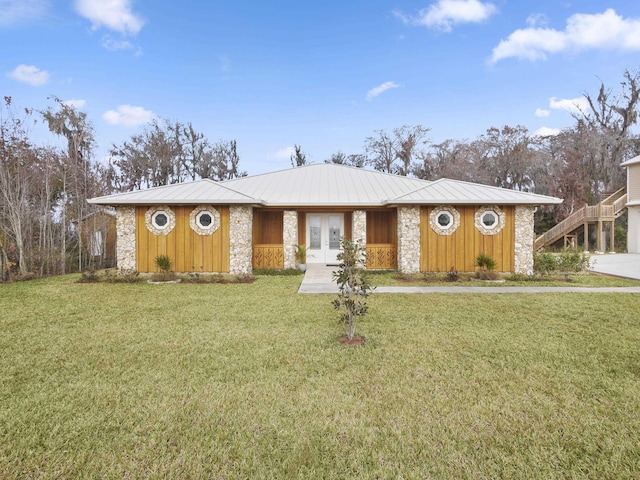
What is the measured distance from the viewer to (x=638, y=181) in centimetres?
1947

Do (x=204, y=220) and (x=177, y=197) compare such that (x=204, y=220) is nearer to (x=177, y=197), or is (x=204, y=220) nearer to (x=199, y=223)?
(x=199, y=223)

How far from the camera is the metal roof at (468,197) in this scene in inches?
434

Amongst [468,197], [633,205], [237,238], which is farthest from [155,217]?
[633,205]

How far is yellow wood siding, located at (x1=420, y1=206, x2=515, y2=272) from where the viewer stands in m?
11.5

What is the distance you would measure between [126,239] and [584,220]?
2430 cm

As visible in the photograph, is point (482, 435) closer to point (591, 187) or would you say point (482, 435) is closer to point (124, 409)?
point (124, 409)

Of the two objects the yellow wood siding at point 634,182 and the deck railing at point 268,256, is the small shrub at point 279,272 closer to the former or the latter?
the deck railing at point 268,256

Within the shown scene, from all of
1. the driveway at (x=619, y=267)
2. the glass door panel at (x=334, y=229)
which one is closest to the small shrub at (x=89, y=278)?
the glass door panel at (x=334, y=229)

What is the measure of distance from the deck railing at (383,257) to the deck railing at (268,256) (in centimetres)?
355

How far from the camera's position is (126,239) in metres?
11.6

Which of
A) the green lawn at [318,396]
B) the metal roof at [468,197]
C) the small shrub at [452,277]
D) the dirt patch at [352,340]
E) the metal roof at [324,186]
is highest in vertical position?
the metal roof at [324,186]

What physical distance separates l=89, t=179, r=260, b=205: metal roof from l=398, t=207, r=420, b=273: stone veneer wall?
5.37 meters

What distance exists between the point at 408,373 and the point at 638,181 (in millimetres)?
24829

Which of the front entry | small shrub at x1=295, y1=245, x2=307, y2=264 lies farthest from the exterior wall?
small shrub at x1=295, y1=245, x2=307, y2=264
